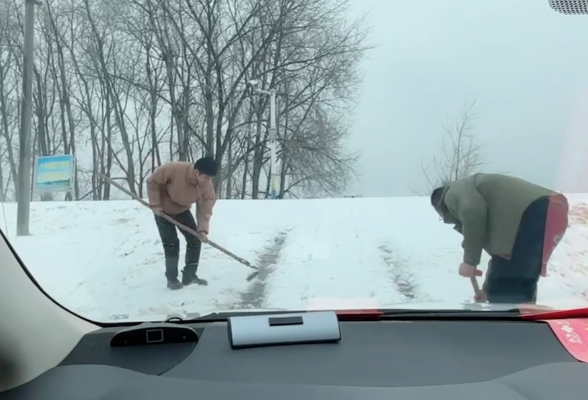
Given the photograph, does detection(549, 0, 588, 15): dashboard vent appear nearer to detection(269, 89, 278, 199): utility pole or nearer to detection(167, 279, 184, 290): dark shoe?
detection(269, 89, 278, 199): utility pole

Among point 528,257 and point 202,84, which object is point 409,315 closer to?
point 528,257

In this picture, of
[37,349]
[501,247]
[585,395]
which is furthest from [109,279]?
[585,395]

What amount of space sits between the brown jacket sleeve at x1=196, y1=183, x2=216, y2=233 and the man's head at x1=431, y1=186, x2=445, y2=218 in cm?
147

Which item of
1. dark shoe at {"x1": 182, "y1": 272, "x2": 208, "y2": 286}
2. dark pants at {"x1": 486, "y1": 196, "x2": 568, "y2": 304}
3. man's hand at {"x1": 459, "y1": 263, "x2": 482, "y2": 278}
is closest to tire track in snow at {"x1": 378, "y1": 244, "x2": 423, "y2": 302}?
man's hand at {"x1": 459, "y1": 263, "x2": 482, "y2": 278}

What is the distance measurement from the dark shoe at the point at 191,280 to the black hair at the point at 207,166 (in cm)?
72

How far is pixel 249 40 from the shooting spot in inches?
132

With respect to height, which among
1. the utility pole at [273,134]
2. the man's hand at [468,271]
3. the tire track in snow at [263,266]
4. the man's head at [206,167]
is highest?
the utility pole at [273,134]

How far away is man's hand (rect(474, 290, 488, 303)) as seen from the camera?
115 inches

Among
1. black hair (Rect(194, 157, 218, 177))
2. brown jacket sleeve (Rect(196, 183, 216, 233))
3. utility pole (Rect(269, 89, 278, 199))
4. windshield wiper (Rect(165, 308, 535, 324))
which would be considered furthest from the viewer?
brown jacket sleeve (Rect(196, 183, 216, 233))

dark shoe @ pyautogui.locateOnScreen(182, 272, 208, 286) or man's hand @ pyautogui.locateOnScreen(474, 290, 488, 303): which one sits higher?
man's hand @ pyautogui.locateOnScreen(474, 290, 488, 303)

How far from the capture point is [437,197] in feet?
13.1

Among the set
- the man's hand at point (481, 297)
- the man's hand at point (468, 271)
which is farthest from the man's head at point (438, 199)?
the man's hand at point (481, 297)

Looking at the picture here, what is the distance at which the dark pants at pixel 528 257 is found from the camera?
315 cm

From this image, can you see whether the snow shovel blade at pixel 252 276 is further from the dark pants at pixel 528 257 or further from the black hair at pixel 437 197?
the dark pants at pixel 528 257
